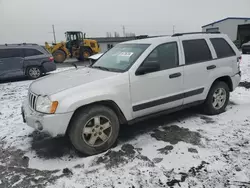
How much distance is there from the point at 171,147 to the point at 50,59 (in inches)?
366

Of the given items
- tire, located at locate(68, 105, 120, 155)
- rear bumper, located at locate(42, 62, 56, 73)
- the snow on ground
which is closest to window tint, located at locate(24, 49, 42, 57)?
rear bumper, located at locate(42, 62, 56, 73)

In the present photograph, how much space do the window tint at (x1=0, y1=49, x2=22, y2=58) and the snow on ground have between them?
6.93m

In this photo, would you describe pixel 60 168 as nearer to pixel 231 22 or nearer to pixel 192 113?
pixel 192 113

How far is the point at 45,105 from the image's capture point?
3.00 meters

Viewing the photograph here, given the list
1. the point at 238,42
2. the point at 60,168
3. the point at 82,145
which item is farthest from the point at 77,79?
the point at 238,42

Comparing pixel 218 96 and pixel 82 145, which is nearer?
pixel 82 145

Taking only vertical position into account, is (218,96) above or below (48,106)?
below

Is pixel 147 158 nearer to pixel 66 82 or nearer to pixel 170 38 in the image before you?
pixel 66 82

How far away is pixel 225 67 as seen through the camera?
4535 mm

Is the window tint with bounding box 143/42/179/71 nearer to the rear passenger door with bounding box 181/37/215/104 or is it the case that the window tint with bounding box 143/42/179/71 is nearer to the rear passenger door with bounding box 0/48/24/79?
the rear passenger door with bounding box 181/37/215/104

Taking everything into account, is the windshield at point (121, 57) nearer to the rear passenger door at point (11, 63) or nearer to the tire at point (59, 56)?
the rear passenger door at point (11, 63)

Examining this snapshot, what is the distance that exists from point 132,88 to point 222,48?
2.46 metres

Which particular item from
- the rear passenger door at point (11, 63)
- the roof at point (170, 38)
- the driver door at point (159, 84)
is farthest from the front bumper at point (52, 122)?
the rear passenger door at point (11, 63)

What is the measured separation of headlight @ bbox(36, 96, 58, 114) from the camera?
9.54 feet
